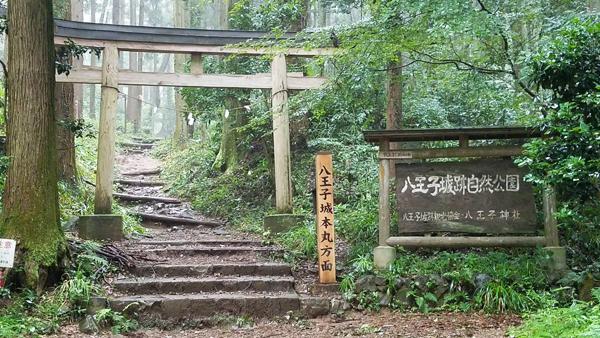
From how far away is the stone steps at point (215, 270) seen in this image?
292 inches

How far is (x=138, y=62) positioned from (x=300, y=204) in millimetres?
22833

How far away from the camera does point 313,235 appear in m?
8.44

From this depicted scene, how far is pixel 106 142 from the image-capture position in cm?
889

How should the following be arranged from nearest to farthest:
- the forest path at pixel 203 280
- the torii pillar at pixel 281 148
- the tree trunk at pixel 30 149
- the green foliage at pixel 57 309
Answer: the green foliage at pixel 57 309 < the tree trunk at pixel 30 149 < the forest path at pixel 203 280 < the torii pillar at pixel 281 148

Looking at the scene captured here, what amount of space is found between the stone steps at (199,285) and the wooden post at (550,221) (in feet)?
11.9

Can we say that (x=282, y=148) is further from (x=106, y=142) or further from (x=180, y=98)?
(x=180, y=98)

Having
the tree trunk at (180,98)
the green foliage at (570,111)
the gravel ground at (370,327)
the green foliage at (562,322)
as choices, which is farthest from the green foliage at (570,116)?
the tree trunk at (180,98)

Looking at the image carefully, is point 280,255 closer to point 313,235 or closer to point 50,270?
point 313,235

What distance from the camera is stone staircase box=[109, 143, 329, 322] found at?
6.44 metres

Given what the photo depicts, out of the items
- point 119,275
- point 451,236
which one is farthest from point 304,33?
point 119,275

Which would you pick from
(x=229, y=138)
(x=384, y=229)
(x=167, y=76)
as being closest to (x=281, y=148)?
(x=167, y=76)

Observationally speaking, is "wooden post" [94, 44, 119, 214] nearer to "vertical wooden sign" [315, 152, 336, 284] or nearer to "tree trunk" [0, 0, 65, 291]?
"tree trunk" [0, 0, 65, 291]

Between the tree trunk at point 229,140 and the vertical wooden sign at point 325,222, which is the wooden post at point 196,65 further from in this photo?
the vertical wooden sign at point 325,222

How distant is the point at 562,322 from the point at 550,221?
221 centimetres
